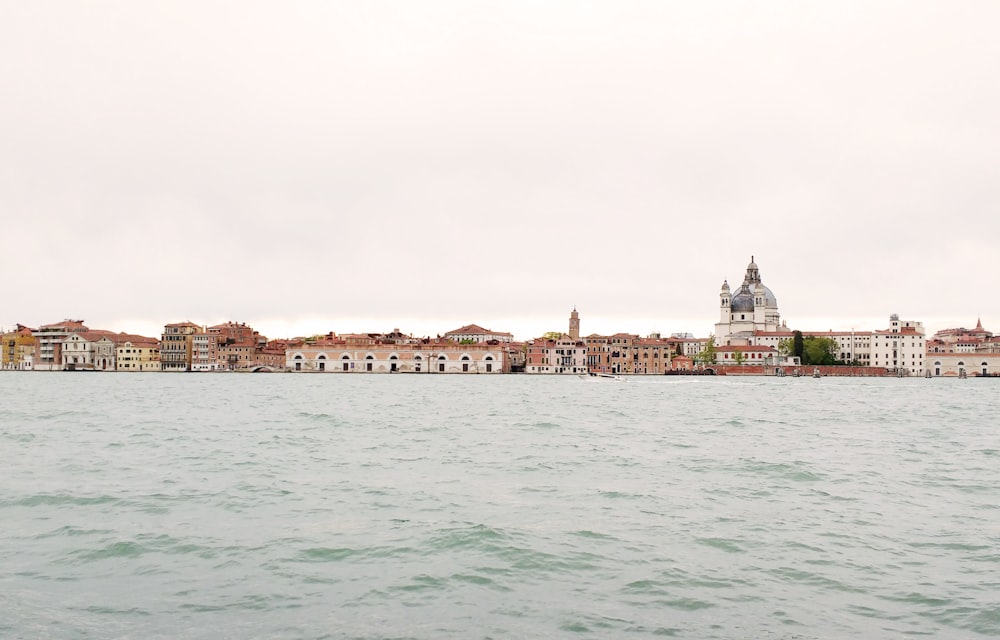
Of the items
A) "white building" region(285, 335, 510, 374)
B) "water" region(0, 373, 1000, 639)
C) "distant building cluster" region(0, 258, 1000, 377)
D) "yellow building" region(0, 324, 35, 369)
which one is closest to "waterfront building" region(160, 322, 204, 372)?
"distant building cluster" region(0, 258, 1000, 377)

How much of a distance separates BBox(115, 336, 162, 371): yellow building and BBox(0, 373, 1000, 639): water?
91.1m

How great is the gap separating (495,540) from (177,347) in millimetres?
101636

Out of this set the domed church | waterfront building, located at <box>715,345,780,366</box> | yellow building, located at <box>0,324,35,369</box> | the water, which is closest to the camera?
the water

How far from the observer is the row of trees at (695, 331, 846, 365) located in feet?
325

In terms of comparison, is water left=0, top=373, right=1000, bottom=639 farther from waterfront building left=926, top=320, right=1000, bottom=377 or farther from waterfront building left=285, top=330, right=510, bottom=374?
waterfront building left=926, top=320, right=1000, bottom=377

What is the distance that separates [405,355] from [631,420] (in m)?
75.3

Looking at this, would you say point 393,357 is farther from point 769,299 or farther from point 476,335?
point 769,299

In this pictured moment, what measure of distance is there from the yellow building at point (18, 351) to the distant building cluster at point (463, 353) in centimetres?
12

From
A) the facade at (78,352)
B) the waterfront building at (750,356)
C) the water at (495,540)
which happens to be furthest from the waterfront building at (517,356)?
the water at (495,540)

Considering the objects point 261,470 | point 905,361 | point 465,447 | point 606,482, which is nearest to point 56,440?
point 261,470

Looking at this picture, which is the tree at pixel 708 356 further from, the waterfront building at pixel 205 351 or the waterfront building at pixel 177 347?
the waterfront building at pixel 177 347

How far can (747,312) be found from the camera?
10894 centimetres

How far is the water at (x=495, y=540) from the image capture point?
573 centimetres

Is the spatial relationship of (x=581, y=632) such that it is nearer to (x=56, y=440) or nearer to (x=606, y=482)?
(x=606, y=482)
